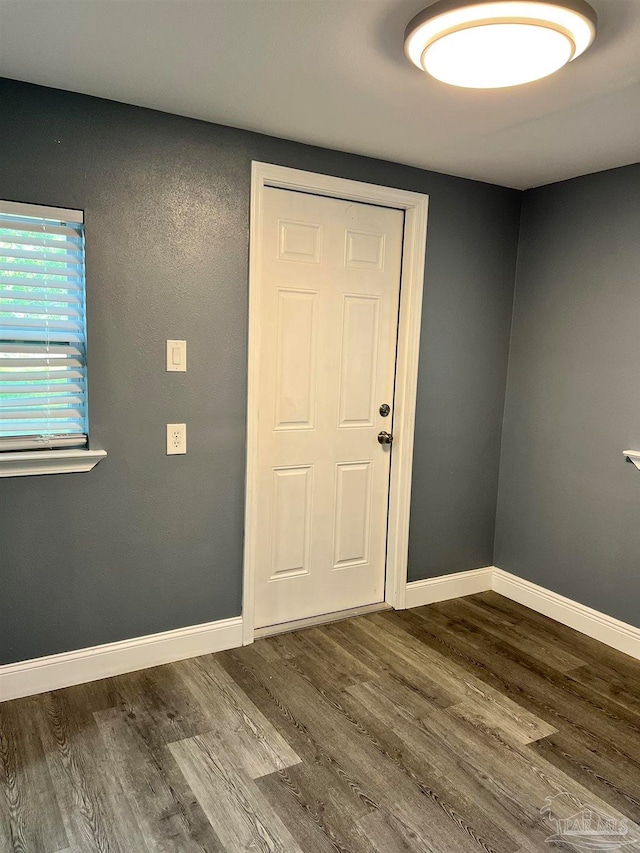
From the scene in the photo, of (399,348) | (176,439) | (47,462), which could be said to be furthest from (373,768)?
(399,348)

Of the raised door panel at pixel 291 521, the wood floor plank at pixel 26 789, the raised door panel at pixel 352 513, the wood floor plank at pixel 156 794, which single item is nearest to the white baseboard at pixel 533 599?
the raised door panel at pixel 352 513

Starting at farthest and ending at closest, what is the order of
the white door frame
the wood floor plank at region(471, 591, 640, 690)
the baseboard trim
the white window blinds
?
the baseboard trim
the wood floor plank at region(471, 591, 640, 690)
the white door frame
the white window blinds

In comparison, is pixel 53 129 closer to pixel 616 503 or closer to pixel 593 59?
pixel 593 59

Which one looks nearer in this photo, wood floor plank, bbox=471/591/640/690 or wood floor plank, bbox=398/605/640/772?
wood floor plank, bbox=398/605/640/772

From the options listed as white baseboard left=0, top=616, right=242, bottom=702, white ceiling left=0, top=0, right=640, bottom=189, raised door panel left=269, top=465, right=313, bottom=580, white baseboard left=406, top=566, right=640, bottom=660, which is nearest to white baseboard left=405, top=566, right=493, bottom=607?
white baseboard left=406, top=566, right=640, bottom=660

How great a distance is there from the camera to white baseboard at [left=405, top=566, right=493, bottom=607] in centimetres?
349

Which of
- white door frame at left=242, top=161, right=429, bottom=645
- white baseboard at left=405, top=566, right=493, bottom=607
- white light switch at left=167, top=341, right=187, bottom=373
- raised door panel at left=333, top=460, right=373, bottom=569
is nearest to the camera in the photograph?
white light switch at left=167, top=341, right=187, bottom=373

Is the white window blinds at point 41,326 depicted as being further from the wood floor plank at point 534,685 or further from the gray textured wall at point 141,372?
the wood floor plank at point 534,685

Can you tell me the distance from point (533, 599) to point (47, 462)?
2674 mm

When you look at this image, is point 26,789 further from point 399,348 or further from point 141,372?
point 399,348

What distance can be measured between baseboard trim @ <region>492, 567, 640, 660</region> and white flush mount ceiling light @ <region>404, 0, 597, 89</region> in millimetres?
2549

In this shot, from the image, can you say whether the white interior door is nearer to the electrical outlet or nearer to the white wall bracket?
the electrical outlet

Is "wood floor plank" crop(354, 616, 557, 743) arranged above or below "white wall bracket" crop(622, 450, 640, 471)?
below

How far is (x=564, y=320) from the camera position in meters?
3.30
